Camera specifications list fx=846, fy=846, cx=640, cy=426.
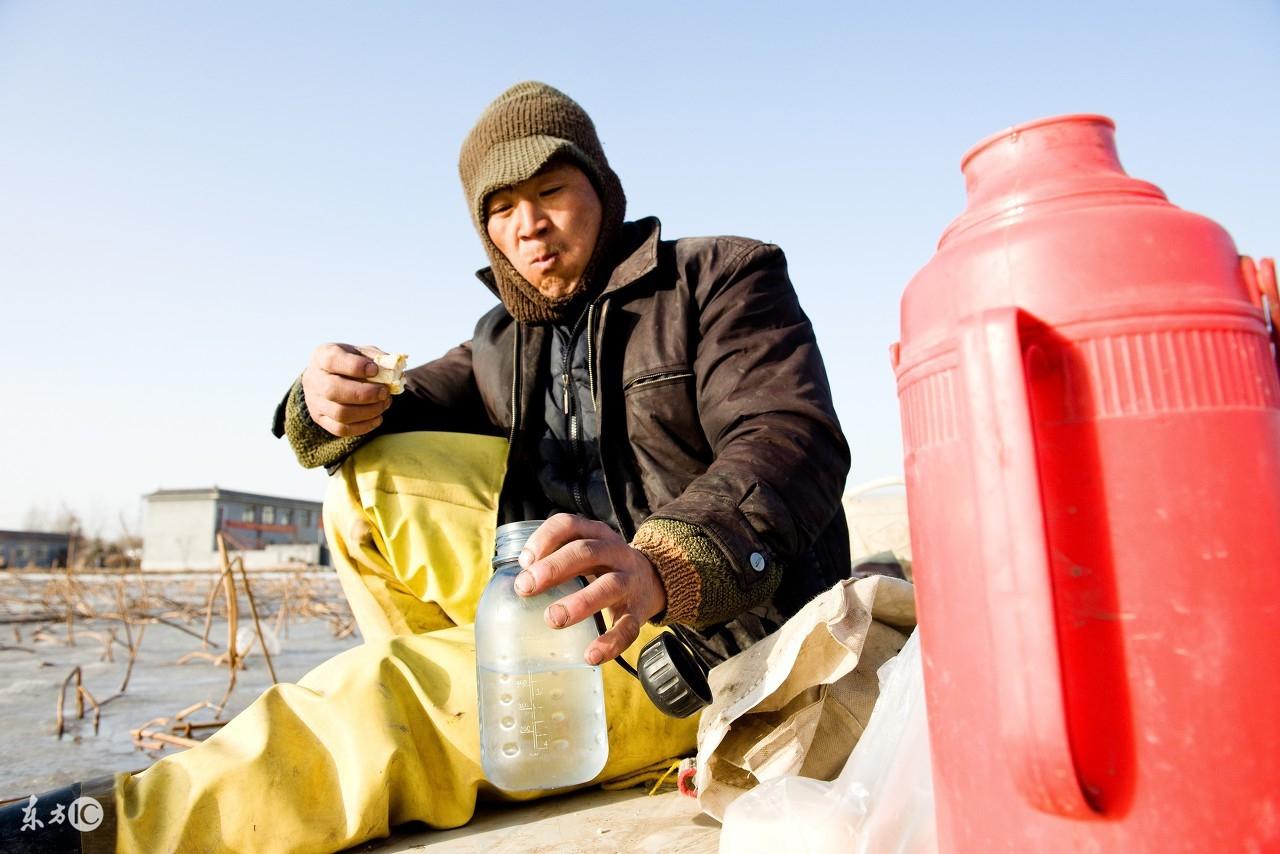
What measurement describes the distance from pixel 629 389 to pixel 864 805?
1.33m

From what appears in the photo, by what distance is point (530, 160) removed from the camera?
91.8 inches

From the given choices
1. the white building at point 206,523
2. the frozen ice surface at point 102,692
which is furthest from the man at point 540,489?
the white building at point 206,523

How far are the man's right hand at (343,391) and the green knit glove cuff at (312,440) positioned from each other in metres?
0.03

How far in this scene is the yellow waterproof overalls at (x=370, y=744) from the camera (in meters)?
1.45

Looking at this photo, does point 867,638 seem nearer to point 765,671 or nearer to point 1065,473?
point 765,671

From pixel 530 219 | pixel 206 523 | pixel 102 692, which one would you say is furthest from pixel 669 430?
pixel 206 523

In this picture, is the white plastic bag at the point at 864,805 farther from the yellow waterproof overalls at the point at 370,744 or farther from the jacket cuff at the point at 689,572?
the yellow waterproof overalls at the point at 370,744

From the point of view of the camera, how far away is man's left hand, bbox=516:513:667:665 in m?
1.21

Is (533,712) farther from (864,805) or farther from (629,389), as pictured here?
(629,389)

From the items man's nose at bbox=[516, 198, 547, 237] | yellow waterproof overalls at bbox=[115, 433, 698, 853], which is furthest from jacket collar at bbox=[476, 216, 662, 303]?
yellow waterproof overalls at bbox=[115, 433, 698, 853]

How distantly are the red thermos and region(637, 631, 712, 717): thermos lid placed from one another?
62 centimetres

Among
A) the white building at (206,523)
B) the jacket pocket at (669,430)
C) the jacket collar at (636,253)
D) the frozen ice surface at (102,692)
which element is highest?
the white building at (206,523)

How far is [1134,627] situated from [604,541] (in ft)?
2.54

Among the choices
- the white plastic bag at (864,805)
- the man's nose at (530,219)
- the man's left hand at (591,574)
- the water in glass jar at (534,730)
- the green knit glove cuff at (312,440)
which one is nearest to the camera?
the white plastic bag at (864,805)
